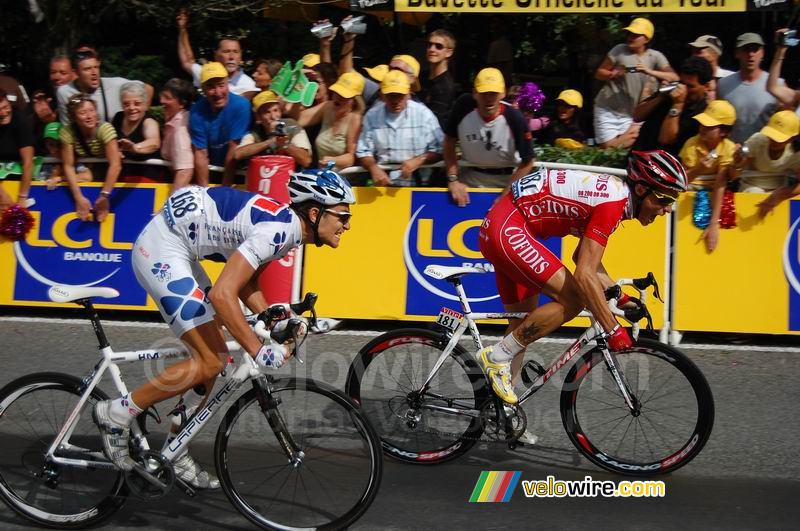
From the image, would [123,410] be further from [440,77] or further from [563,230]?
[440,77]

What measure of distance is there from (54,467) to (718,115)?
5.64 metres

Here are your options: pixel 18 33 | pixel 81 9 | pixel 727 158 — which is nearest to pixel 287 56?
pixel 81 9

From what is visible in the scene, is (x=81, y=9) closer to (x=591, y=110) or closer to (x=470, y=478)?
(x=591, y=110)

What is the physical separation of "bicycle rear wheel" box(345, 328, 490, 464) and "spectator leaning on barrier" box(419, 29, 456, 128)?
3800mm

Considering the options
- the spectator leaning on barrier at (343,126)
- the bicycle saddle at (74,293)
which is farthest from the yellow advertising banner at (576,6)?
the bicycle saddle at (74,293)

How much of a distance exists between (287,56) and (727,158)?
241 inches

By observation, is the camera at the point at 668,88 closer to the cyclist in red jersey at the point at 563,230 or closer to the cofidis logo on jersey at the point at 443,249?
the cofidis logo on jersey at the point at 443,249

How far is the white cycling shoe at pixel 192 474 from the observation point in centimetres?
508

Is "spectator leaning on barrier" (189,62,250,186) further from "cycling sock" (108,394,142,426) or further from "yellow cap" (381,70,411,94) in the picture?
"cycling sock" (108,394,142,426)

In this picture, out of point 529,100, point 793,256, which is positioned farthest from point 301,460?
point 529,100

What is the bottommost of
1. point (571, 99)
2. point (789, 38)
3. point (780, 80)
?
point (571, 99)

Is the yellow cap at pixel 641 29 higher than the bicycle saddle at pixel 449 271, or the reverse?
the yellow cap at pixel 641 29

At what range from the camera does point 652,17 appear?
11.5 metres

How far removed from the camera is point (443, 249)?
8227 millimetres
